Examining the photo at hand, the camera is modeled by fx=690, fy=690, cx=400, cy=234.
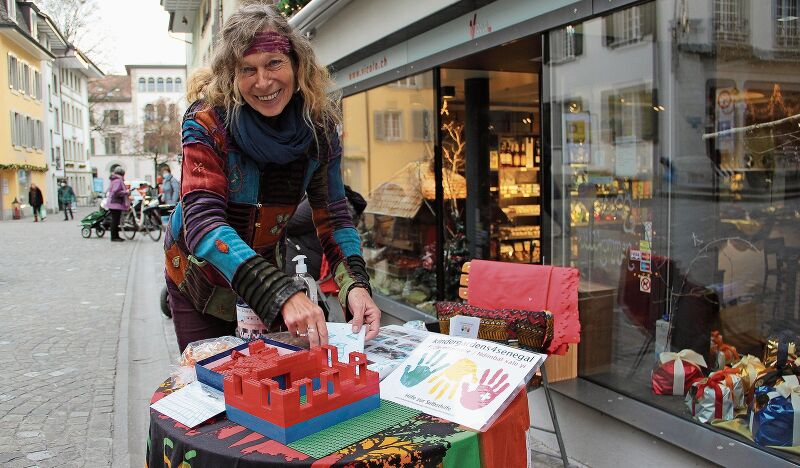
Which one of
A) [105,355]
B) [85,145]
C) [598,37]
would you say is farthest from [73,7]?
[598,37]

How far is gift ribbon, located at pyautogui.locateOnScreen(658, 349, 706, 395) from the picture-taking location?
395cm

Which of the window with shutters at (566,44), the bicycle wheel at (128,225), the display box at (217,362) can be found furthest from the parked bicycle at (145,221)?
the display box at (217,362)

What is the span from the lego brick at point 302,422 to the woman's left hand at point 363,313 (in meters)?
0.49

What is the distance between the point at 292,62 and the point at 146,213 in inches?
727

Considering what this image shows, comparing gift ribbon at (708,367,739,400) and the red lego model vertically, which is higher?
the red lego model

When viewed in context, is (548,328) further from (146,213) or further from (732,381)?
(146,213)

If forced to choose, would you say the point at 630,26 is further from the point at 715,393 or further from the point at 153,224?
the point at 153,224

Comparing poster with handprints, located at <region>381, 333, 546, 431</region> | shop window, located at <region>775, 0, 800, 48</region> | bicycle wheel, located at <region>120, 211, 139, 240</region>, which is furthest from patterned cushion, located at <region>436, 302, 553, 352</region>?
bicycle wheel, located at <region>120, 211, 139, 240</region>

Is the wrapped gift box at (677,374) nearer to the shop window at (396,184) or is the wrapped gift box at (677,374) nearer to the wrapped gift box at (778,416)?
the wrapped gift box at (778,416)

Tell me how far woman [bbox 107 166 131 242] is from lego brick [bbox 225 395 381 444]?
56.7 feet

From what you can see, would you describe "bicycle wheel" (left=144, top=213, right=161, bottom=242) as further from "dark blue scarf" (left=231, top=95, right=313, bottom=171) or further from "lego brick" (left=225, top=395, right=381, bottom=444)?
"lego brick" (left=225, top=395, right=381, bottom=444)

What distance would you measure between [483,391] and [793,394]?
87.8 inches

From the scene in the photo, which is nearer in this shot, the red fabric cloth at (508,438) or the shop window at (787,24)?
the red fabric cloth at (508,438)

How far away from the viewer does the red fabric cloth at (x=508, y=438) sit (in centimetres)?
172
